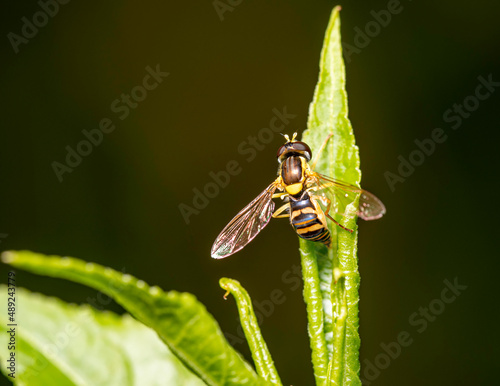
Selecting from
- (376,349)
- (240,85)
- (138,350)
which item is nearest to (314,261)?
(138,350)

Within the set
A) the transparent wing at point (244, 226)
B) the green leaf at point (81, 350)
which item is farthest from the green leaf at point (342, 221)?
the transparent wing at point (244, 226)

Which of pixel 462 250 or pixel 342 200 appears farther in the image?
pixel 462 250

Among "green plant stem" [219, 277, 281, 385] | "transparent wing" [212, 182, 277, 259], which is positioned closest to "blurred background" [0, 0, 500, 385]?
"transparent wing" [212, 182, 277, 259]

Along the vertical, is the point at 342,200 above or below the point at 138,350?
above

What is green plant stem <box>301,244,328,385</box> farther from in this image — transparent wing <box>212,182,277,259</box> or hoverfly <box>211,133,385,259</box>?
transparent wing <box>212,182,277,259</box>

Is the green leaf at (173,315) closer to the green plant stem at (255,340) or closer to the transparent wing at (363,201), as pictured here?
the green plant stem at (255,340)

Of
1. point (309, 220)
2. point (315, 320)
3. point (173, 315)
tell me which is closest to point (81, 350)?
point (173, 315)

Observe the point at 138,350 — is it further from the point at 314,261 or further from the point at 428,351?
the point at 428,351
